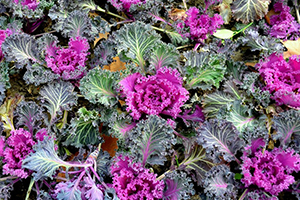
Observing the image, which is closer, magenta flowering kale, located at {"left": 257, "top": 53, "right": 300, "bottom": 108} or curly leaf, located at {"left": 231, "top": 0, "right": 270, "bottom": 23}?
magenta flowering kale, located at {"left": 257, "top": 53, "right": 300, "bottom": 108}

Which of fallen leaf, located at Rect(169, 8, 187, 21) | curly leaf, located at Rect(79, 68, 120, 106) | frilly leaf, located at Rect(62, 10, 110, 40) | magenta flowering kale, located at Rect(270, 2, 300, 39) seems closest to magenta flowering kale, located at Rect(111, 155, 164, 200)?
curly leaf, located at Rect(79, 68, 120, 106)

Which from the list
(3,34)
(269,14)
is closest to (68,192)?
(3,34)

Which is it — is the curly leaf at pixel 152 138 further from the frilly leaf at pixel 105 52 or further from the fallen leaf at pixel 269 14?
the fallen leaf at pixel 269 14

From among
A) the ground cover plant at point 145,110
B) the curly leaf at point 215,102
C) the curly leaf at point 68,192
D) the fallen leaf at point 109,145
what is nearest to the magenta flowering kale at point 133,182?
the ground cover plant at point 145,110

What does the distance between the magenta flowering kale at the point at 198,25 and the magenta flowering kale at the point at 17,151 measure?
1.78 metres

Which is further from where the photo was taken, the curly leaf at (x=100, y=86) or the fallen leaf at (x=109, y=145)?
the fallen leaf at (x=109, y=145)

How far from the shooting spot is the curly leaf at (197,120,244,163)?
222 cm

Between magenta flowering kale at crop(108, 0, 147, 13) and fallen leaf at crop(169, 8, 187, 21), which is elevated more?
magenta flowering kale at crop(108, 0, 147, 13)

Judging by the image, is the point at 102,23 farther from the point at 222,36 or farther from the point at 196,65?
the point at 222,36

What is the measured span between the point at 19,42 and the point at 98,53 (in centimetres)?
72

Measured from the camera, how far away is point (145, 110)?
7.75 ft

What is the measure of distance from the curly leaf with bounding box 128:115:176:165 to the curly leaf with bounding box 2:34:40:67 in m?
1.25

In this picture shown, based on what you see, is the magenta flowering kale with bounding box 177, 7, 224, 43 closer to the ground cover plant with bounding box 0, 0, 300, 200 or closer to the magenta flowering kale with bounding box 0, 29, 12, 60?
the ground cover plant with bounding box 0, 0, 300, 200

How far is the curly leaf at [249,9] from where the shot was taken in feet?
10.2
